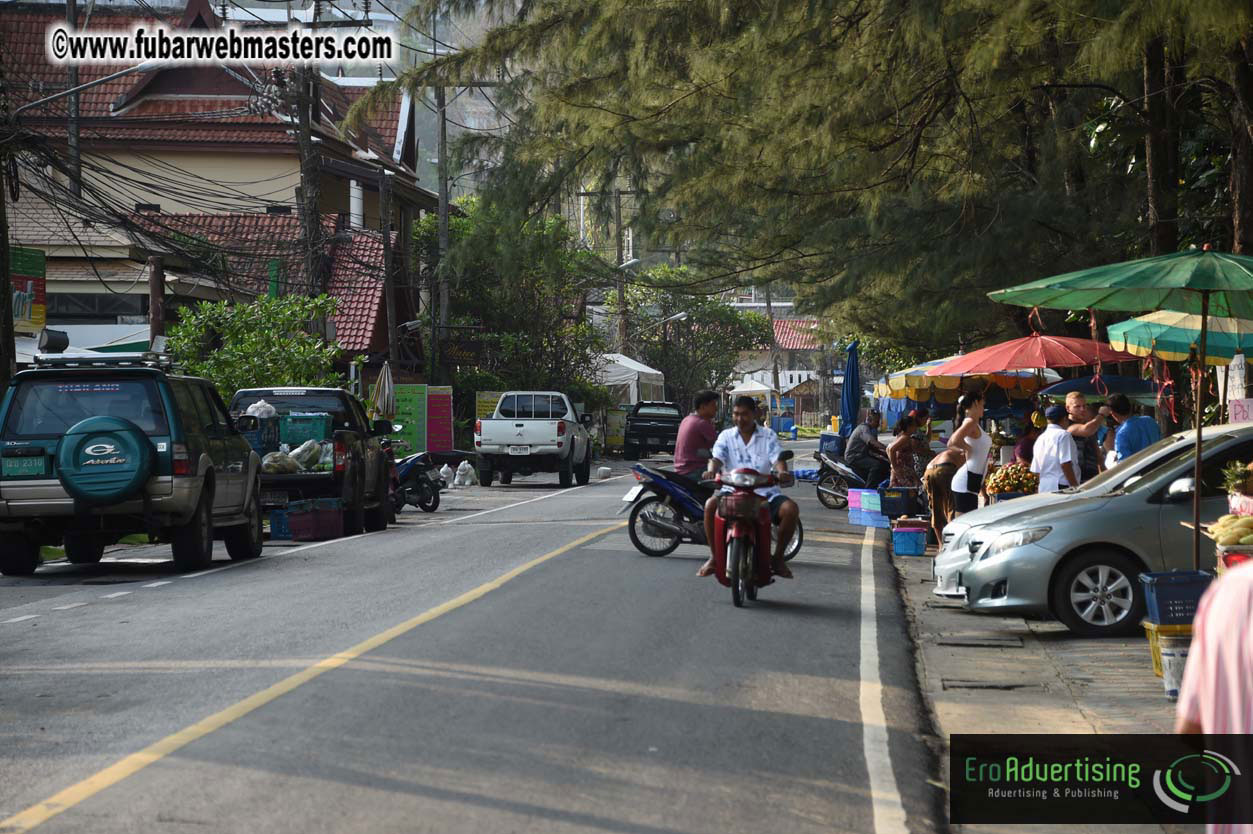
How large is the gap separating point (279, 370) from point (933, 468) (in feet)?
39.7

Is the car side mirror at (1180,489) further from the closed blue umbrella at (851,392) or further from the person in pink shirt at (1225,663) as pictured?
the closed blue umbrella at (851,392)

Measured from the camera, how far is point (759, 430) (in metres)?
13.3

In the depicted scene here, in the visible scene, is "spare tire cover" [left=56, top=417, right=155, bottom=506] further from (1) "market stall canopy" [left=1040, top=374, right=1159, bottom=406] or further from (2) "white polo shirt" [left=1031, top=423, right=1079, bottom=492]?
(1) "market stall canopy" [left=1040, top=374, right=1159, bottom=406]

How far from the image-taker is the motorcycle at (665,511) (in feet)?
53.5

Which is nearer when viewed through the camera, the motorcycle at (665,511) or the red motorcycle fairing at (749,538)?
the red motorcycle fairing at (749,538)

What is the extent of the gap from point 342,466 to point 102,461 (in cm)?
578

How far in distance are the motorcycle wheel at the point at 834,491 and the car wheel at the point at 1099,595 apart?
15.1 metres

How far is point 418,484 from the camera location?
87.6 feet

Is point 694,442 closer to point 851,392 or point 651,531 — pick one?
point 651,531

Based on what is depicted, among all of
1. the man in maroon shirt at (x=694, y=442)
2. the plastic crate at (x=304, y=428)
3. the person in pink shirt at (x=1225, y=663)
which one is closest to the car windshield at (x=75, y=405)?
A: the man in maroon shirt at (x=694, y=442)

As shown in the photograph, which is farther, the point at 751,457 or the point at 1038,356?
the point at 1038,356

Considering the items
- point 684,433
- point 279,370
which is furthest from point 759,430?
point 279,370

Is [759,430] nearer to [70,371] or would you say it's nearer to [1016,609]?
[1016,609]

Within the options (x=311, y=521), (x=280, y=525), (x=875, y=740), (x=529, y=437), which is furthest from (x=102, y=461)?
(x=529, y=437)
